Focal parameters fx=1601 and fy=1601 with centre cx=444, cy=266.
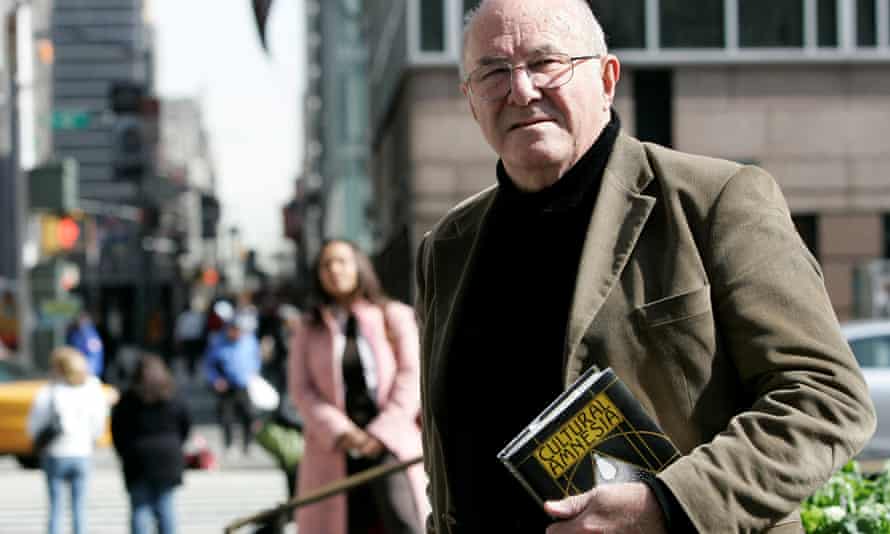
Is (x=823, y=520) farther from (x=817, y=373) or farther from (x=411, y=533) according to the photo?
(x=411, y=533)

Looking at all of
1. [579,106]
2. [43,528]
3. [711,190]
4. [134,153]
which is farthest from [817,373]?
[134,153]

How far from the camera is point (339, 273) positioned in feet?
23.6

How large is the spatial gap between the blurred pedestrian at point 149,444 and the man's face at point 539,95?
7.40 meters

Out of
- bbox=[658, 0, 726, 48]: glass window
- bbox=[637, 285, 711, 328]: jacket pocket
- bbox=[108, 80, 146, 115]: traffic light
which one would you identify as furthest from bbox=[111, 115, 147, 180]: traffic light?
bbox=[637, 285, 711, 328]: jacket pocket

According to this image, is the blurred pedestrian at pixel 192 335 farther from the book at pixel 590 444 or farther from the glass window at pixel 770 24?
the book at pixel 590 444

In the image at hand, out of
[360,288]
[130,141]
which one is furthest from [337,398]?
[130,141]

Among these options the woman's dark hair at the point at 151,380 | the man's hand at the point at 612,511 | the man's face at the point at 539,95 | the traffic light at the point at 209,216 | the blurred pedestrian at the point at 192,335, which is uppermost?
the man's face at the point at 539,95

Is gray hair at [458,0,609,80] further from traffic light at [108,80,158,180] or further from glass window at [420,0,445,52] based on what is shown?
traffic light at [108,80,158,180]

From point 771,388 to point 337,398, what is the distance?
499cm

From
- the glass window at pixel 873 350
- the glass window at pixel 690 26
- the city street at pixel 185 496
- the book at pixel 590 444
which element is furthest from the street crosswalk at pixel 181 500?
the glass window at pixel 690 26

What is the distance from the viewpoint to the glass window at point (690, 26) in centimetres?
2497

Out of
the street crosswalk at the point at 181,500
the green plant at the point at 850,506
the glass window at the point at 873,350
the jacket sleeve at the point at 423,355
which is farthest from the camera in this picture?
the glass window at the point at 873,350

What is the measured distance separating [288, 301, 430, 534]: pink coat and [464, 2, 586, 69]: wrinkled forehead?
14.2ft

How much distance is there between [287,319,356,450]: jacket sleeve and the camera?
694 centimetres
